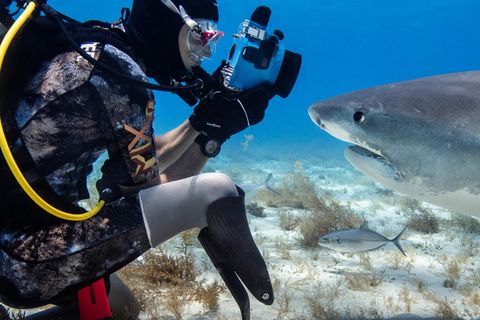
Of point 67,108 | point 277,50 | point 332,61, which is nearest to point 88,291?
point 67,108

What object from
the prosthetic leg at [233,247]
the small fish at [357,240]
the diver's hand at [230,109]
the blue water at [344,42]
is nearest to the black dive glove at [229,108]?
the diver's hand at [230,109]

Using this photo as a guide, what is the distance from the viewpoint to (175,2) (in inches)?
99.2

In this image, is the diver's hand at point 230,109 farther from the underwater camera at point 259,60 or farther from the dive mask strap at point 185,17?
the dive mask strap at point 185,17

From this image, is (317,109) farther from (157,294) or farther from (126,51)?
(157,294)

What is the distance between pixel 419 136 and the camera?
7.48 ft

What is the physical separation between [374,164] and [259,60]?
112cm

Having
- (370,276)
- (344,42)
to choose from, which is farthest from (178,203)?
(344,42)

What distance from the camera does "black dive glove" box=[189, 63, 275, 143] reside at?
8.74 ft

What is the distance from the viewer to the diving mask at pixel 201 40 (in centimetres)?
251

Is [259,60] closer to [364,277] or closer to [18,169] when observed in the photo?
[18,169]

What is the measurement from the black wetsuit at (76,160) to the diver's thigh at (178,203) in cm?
6

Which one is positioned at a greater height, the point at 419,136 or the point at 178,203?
the point at 419,136

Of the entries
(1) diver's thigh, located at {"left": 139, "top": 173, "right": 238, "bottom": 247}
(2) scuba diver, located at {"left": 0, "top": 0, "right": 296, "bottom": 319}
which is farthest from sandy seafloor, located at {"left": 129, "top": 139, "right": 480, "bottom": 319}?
(1) diver's thigh, located at {"left": 139, "top": 173, "right": 238, "bottom": 247}

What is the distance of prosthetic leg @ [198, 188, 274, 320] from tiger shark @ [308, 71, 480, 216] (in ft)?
3.12
